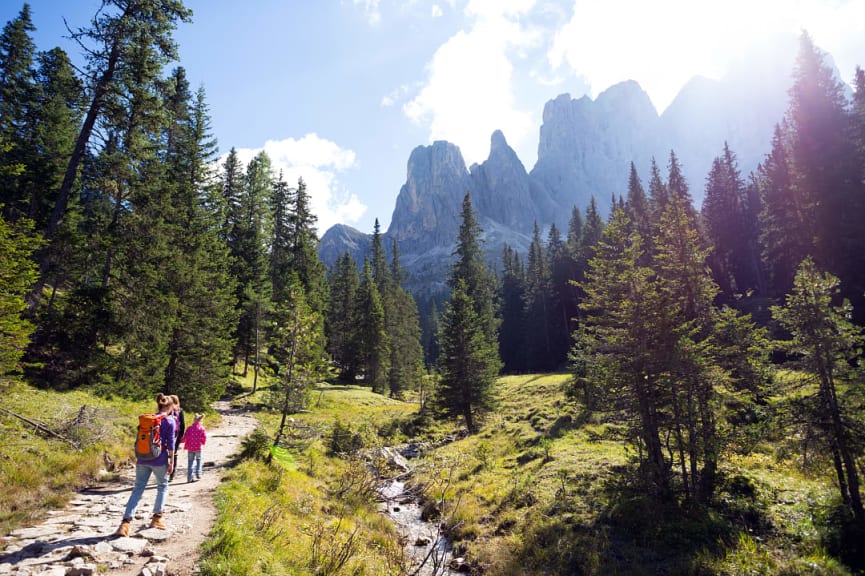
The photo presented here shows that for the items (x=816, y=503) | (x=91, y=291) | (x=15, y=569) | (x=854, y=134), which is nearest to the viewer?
(x=15, y=569)

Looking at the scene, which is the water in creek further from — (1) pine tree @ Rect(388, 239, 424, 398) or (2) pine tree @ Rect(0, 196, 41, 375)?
(1) pine tree @ Rect(388, 239, 424, 398)

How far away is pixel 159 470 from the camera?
25.7ft

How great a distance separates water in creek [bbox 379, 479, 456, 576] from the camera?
11.5m

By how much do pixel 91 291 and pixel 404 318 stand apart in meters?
46.2

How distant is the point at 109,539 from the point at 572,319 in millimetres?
18718

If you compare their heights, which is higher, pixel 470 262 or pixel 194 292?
pixel 470 262

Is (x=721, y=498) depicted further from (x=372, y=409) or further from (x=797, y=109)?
(x=797, y=109)

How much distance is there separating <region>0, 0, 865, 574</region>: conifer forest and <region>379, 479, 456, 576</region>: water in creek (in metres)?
0.96

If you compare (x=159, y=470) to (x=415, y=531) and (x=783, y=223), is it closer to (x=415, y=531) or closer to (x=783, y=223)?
(x=415, y=531)


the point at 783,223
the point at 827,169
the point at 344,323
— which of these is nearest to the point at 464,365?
the point at 344,323

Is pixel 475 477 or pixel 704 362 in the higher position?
pixel 704 362

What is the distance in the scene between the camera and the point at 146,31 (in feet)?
54.4

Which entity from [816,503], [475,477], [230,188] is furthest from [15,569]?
[230,188]

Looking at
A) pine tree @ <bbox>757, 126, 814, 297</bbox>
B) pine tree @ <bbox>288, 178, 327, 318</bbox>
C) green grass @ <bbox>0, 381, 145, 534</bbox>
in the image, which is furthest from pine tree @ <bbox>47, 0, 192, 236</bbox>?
pine tree @ <bbox>757, 126, 814, 297</bbox>
